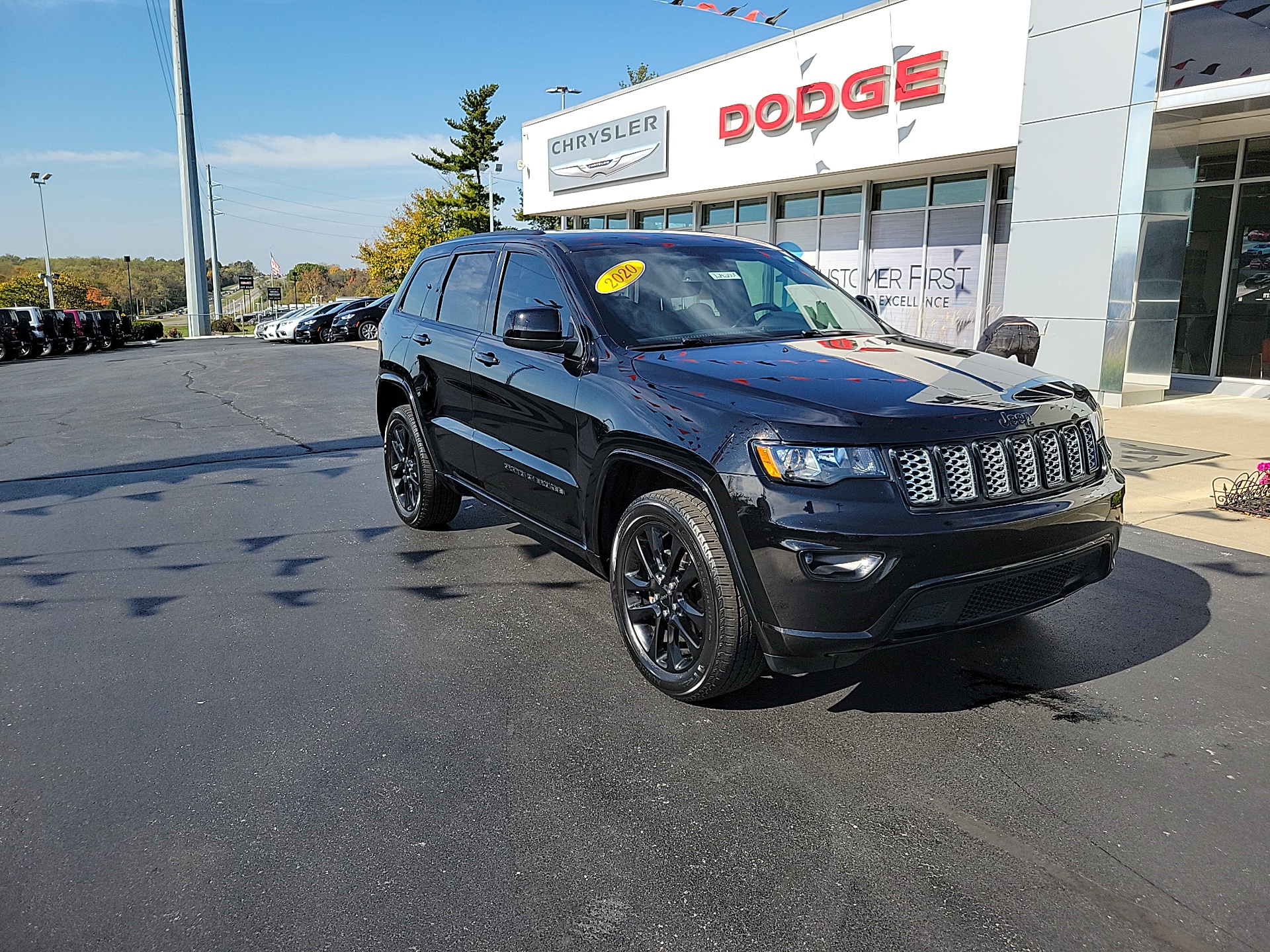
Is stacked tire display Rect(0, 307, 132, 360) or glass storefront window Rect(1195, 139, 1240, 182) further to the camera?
stacked tire display Rect(0, 307, 132, 360)

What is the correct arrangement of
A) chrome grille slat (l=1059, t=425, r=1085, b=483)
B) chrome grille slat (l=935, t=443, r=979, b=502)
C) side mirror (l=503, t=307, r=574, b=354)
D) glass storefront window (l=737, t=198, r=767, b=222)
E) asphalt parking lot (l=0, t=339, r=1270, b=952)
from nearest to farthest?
asphalt parking lot (l=0, t=339, r=1270, b=952), chrome grille slat (l=935, t=443, r=979, b=502), chrome grille slat (l=1059, t=425, r=1085, b=483), side mirror (l=503, t=307, r=574, b=354), glass storefront window (l=737, t=198, r=767, b=222)

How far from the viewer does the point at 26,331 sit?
27.2 meters

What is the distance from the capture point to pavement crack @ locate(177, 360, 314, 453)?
10.1 meters

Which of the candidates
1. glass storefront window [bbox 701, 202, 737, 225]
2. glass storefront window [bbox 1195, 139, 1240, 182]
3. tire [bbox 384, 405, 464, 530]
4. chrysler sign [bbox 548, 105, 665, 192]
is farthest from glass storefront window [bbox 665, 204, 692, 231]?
tire [bbox 384, 405, 464, 530]

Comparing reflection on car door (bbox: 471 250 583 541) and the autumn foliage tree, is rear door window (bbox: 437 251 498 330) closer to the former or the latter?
Result: reflection on car door (bbox: 471 250 583 541)

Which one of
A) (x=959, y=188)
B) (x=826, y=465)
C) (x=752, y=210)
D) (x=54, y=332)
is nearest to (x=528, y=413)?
(x=826, y=465)

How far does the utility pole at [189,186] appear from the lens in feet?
126

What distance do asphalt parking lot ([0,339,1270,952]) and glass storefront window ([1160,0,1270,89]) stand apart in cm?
739

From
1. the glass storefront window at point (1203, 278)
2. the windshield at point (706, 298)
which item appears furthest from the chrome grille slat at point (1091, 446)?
the glass storefront window at point (1203, 278)

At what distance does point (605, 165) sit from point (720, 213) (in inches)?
135

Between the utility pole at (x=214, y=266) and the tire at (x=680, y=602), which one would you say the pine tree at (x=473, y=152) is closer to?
the utility pole at (x=214, y=266)

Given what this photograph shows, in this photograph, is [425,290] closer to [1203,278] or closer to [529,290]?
[529,290]

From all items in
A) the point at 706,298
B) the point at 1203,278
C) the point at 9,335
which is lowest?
the point at 9,335

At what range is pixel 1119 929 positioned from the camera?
2.36m
